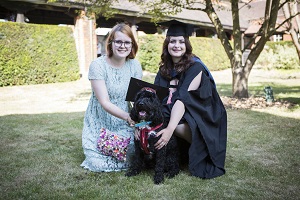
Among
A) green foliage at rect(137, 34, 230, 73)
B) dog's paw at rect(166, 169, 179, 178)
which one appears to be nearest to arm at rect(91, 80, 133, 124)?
dog's paw at rect(166, 169, 179, 178)

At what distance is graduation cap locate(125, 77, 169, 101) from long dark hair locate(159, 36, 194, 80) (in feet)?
1.04

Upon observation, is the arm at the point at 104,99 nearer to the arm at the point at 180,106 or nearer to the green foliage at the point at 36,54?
the arm at the point at 180,106

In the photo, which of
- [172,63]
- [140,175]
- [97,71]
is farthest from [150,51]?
[140,175]

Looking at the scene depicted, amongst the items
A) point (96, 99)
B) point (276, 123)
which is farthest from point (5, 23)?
point (276, 123)

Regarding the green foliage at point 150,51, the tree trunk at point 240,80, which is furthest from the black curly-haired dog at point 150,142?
the green foliage at point 150,51

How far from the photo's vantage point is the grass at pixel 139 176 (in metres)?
3.21

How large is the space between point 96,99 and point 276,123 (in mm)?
4319

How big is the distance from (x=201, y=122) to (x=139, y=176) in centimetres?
102

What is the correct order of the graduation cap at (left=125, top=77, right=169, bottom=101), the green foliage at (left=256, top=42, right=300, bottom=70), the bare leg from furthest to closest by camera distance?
the green foliage at (left=256, top=42, right=300, bottom=70)
the bare leg
the graduation cap at (left=125, top=77, right=169, bottom=101)

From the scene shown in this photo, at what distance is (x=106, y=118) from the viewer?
4086mm

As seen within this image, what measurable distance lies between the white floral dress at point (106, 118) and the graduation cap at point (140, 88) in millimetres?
398

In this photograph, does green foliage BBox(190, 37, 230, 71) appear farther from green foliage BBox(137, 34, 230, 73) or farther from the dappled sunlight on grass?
the dappled sunlight on grass

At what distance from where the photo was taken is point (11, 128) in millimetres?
6262

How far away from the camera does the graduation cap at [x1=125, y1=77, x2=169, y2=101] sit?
11.8ft
